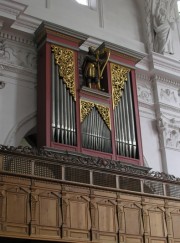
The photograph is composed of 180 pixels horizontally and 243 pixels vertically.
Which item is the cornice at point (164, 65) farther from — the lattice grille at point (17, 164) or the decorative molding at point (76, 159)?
the lattice grille at point (17, 164)

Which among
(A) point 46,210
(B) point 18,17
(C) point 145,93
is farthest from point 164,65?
(A) point 46,210

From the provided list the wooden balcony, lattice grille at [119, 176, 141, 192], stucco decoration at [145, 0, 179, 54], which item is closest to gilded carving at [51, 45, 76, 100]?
the wooden balcony

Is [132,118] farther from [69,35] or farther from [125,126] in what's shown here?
[69,35]

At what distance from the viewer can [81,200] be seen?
9750 millimetres

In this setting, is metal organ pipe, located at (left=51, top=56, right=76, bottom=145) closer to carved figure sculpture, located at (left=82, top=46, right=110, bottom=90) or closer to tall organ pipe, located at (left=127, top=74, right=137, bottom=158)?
carved figure sculpture, located at (left=82, top=46, right=110, bottom=90)

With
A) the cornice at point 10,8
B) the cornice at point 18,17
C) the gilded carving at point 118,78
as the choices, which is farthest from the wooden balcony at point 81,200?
the cornice at point 10,8

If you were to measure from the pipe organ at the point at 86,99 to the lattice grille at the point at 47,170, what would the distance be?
834 mm

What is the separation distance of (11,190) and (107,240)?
2.15 metres

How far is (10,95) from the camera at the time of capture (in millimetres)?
11336

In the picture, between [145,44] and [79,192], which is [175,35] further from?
[79,192]

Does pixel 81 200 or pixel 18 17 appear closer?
pixel 81 200

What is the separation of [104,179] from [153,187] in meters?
1.31

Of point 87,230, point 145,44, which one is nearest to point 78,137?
point 87,230

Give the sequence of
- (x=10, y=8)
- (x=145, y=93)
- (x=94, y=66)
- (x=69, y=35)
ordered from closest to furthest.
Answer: (x=10, y=8) → (x=69, y=35) → (x=94, y=66) → (x=145, y=93)
